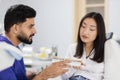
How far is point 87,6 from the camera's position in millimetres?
3150

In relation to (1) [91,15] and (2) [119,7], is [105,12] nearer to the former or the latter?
(2) [119,7]

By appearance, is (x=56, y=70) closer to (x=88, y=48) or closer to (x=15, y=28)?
(x=15, y=28)

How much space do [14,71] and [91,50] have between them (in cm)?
64

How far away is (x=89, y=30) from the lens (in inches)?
67.5

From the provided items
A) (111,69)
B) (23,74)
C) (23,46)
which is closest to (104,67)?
(111,69)

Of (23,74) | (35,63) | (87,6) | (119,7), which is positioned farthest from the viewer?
(87,6)

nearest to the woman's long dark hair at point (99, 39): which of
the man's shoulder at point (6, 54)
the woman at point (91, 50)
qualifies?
the woman at point (91, 50)

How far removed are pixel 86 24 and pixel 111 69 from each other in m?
0.39

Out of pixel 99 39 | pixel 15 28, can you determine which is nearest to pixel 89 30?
pixel 99 39

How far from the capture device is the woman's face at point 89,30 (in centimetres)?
170

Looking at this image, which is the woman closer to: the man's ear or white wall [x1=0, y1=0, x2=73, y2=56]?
the man's ear

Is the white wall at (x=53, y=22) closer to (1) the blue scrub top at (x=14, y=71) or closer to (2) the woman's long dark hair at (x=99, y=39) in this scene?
(2) the woman's long dark hair at (x=99, y=39)

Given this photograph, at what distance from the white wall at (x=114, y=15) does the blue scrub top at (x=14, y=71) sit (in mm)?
1761

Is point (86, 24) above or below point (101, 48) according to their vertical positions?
above
